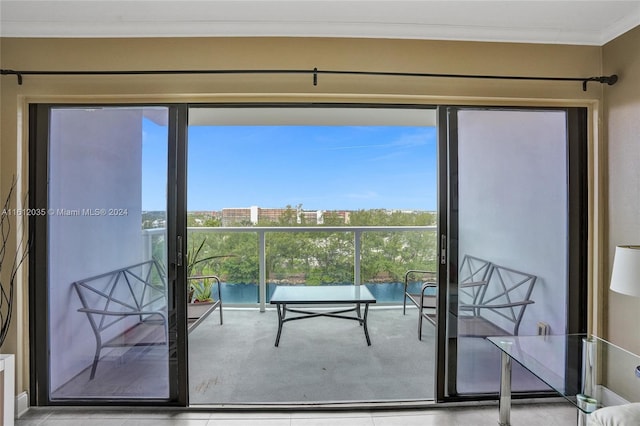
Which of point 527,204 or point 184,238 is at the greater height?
point 527,204

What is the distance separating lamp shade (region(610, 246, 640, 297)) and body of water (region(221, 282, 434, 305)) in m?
2.69

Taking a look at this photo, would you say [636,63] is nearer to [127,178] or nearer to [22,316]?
[127,178]

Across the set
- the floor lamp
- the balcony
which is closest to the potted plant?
the balcony

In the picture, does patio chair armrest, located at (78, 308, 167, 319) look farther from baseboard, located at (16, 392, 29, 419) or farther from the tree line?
the tree line

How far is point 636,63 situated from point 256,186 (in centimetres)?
385

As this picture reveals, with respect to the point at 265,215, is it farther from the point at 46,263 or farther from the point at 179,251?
the point at 46,263

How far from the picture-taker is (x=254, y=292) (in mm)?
4066

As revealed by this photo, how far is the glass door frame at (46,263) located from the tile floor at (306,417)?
6 cm

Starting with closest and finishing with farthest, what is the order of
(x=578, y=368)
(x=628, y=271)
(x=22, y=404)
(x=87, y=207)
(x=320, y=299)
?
(x=628, y=271)
(x=578, y=368)
(x=22, y=404)
(x=87, y=207)
(x=320, y=299)

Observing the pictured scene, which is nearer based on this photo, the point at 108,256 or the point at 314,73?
the point at 314,73

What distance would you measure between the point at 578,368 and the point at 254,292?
3271mm

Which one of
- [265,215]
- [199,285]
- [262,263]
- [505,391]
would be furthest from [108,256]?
[505,391]

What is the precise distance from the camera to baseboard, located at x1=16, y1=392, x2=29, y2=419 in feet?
6.55

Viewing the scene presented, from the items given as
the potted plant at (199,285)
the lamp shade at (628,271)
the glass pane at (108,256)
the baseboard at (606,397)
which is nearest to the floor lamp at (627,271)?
the lamp shade at (628,271)
